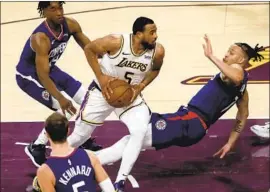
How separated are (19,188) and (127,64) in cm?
155

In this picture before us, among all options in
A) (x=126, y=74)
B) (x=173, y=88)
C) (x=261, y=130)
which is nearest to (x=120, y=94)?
(x=126, y=74)

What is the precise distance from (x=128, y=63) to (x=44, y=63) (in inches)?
31.0

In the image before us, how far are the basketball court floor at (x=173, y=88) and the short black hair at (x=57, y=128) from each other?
6.16ft

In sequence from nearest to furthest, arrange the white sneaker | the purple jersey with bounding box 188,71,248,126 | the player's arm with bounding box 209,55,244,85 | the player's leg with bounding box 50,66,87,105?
the player's arm with bounding box 209,55,244,85 < the purple jersey with bounding box 188,71,248,126 < the player's leg with bounding box 50,66,87,105 < the white sneaker

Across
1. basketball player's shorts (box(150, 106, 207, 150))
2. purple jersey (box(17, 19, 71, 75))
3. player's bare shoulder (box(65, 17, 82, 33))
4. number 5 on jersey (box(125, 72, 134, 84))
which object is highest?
player's bare shoulder (box(65, 17, 82, 33))

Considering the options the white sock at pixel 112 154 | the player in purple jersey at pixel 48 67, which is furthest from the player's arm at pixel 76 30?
the white sock at pixel 112 154

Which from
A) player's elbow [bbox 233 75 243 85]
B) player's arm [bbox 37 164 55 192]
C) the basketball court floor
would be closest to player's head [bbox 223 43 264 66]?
player's elbow [bbox 233 75 243 85]

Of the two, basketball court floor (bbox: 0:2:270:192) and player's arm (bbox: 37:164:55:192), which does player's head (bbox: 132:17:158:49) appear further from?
player's arm (bbox: 37:164:55:192)

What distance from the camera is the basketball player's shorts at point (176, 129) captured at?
5.95m

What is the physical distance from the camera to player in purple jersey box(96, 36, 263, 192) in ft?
19.4

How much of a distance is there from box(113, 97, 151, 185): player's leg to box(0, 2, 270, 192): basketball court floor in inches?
15.7

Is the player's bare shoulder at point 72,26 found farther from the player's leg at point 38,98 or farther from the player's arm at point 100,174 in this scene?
the player's arm at point 100,174

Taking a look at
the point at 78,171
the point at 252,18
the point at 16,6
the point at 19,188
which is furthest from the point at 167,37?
the point at 78,171

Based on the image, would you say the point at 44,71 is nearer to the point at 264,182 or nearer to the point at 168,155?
the point at 168,155
